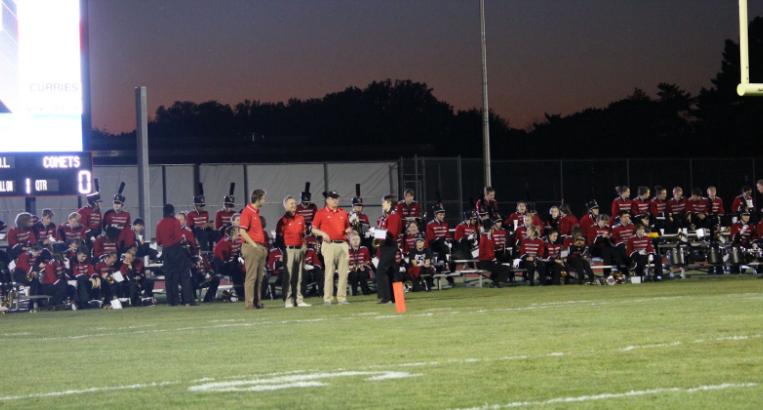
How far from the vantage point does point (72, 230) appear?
21.2 metres

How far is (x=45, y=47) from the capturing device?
1991cm

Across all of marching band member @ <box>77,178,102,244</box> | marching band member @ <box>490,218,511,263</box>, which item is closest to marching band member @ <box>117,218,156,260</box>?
marching band member @ <box>77,178,102,244</box>

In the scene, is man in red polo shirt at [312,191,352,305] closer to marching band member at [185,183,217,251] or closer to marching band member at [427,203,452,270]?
marching band member at [427,203,452,270]

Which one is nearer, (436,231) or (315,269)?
(315,269)

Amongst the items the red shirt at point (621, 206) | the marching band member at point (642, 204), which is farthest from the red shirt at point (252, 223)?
the marching band member at point (642, 204)

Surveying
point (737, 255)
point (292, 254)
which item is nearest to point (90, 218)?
point (292, 254)

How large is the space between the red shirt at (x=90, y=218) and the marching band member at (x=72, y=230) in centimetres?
108

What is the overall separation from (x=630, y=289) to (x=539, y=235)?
354 cm

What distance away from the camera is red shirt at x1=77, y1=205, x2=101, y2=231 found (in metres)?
22.5

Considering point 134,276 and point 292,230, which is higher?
point 292,230

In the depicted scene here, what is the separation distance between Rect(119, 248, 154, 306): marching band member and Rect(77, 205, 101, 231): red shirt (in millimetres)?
2373

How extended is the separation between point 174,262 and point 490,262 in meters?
6.38

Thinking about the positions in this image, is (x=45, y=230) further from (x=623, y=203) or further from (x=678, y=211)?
(x=678, y=211)

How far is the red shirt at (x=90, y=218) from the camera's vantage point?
22547 millimetres
